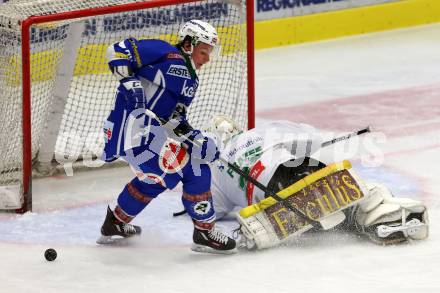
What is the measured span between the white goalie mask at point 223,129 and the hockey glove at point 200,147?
0.63 m

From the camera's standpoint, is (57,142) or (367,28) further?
(367,28)

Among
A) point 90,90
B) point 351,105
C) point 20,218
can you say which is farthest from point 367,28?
point 20,218

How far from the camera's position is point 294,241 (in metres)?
5.69

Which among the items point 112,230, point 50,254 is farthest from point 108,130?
point 50,254

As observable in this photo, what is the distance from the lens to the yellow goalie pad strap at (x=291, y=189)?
5613mm

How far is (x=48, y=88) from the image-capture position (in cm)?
682

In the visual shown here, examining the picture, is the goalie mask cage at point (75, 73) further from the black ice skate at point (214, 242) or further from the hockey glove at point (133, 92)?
the black ice skate at point (214, 242)

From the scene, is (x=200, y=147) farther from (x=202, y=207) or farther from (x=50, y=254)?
(x=50, y=254)

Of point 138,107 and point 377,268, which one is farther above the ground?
point 138,107

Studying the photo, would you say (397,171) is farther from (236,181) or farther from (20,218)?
(20,218)

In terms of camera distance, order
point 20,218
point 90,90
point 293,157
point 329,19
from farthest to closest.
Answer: point 329,19
point 90,90
point 20,218
point 293,157

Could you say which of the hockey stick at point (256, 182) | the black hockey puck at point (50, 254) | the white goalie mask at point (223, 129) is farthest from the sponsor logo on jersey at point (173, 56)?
the black hockey puck at point (50, 254)

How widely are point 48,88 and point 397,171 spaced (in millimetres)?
1962

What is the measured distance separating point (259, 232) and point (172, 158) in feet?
1.66
